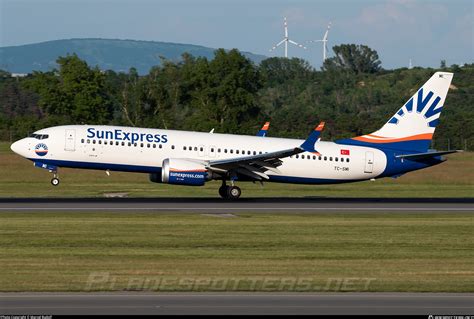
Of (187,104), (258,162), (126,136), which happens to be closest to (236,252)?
(258,162)

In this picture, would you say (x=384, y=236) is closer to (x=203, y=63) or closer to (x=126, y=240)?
(x=126, y=240)

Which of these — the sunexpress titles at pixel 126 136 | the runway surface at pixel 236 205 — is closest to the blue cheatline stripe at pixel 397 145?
the runway surface at pixel 236 205

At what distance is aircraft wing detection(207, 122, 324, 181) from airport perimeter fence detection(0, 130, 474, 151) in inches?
1603

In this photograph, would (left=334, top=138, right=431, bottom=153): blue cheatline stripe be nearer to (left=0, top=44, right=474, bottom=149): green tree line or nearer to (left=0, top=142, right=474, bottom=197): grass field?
(left=0, top=142, right=474, bottom=197): grass field

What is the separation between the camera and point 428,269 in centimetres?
2478

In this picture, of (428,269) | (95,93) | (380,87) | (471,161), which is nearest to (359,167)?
(428,269)

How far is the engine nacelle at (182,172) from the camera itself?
4194 centimetres

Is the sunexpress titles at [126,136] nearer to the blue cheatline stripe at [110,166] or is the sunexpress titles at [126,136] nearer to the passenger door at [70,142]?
the passenger door at [70,142]

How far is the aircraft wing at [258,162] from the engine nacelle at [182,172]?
2.92ft

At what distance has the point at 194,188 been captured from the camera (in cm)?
5288

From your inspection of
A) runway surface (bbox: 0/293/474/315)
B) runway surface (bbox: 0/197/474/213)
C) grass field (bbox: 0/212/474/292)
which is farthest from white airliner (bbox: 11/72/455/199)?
runway surface (bbox: 0/293/474/315)

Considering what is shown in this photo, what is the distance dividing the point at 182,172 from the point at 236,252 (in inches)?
594

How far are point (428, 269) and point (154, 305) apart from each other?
8.83 meters

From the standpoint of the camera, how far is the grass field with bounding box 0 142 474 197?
49625 mm
